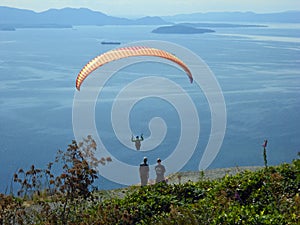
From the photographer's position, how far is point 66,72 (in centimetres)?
6706

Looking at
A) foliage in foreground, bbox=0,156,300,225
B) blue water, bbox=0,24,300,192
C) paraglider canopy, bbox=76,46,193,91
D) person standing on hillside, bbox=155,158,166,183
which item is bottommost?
foliage in foreground, bbox=0,156,300,225

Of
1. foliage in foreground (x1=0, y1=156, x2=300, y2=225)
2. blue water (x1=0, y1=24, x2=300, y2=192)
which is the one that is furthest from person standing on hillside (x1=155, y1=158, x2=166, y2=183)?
blue water (x1=0, y1=24, x2=300, y2=192)

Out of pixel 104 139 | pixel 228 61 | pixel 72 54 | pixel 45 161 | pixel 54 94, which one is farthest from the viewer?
pixel 72 54

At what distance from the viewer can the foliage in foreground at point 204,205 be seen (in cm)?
587

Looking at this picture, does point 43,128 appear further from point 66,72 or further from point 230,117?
point 66,72

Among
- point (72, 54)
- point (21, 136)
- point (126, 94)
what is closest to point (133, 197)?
point (21, 136)

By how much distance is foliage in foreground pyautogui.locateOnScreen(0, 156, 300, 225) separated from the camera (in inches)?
231

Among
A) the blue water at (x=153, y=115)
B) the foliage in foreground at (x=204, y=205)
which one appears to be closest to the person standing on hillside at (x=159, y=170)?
the foliage in foreground at (x=204, y=205)

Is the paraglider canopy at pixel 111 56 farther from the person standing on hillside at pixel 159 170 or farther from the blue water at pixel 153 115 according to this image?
the blue water at pixel 153 115

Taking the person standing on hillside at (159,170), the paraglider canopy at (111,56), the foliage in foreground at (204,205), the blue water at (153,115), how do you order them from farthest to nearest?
1. the blue water at (153,115)
2. the paraglider canopy at (111,56)
3. the person standing on hillside at (159,170)
4. the foliage in foreground at (204,205)

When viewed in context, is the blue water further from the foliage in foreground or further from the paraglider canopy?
the foliage in foreground

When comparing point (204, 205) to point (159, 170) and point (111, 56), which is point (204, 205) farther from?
point (111, 56)

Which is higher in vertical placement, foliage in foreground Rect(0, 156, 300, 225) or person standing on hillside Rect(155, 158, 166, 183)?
person standing on hillside Rect(155, 158, 166, 183)

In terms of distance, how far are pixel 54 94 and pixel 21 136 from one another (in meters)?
15.7
